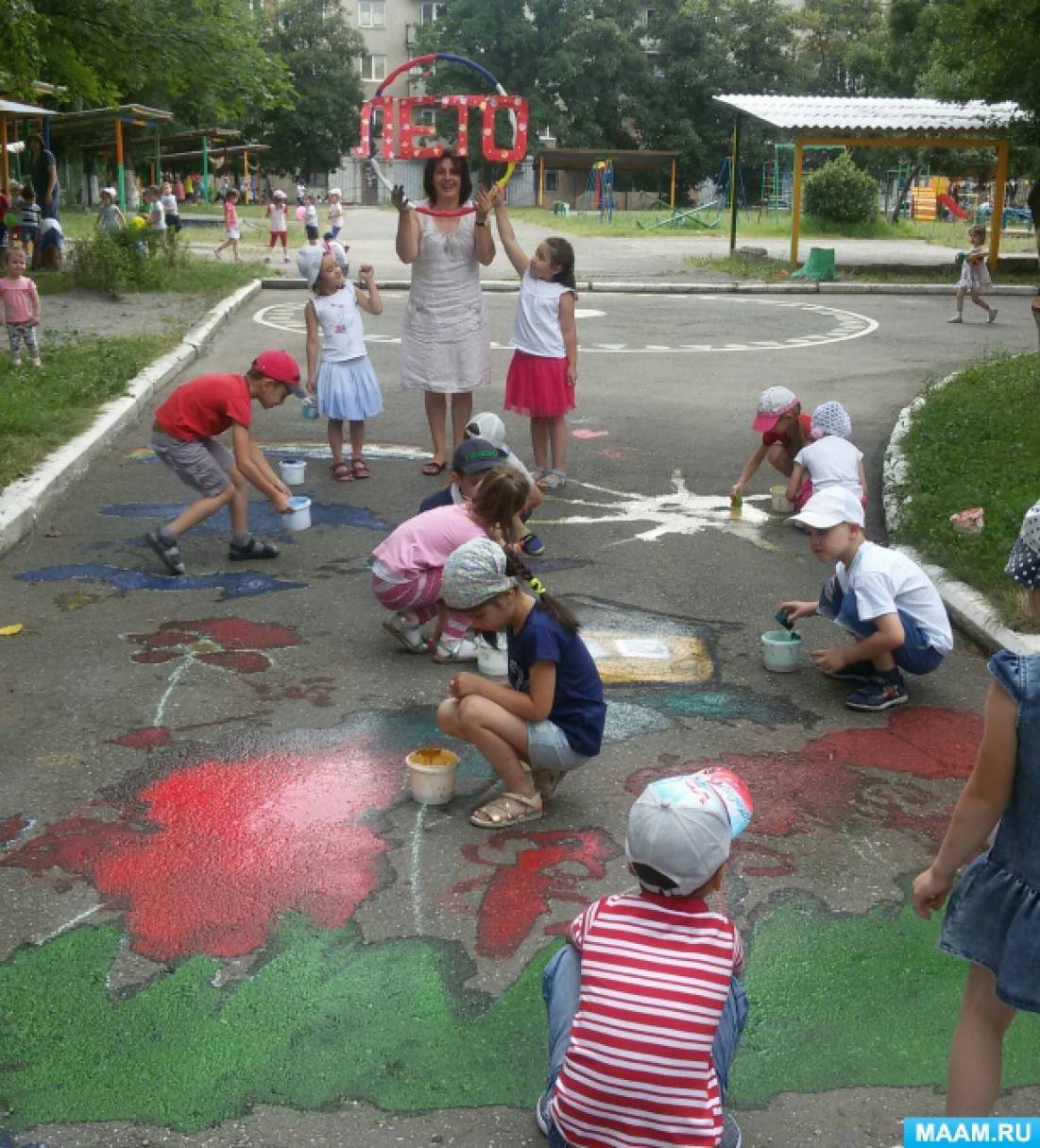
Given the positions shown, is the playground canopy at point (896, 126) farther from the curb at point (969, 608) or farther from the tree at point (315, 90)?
the tree at point (315, 90)

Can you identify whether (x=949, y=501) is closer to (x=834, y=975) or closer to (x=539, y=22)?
(x=834, y=975)

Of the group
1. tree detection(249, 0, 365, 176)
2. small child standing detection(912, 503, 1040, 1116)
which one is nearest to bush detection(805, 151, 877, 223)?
tree detection(249, 0, 365, 176)

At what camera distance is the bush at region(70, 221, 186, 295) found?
19141 millimetres

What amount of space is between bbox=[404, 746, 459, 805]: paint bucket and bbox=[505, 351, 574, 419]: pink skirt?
14.3 feet

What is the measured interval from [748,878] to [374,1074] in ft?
4.66

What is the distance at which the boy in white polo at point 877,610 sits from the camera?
559 cm

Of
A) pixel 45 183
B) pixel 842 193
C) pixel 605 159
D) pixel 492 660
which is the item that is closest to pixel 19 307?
pixel 492 660

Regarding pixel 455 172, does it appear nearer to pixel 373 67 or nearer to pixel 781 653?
pixel 781 653

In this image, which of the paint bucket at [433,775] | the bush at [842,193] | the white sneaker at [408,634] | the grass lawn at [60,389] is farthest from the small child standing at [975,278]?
the bush at [842,193]

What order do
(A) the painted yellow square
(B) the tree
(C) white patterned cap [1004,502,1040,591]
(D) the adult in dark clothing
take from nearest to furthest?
(C) white patterned cap [1004,502,1040,591] → (A) the painted yellow square → (D) the adult in dark clothing → (B) the tree

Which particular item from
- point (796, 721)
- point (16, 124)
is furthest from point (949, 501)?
point (16, 124)

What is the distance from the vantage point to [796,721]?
5.53 m

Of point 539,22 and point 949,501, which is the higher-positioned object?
point 539,22

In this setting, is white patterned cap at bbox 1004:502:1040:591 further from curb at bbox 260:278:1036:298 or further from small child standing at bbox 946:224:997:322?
curb at bbox 260:278:1036:298
